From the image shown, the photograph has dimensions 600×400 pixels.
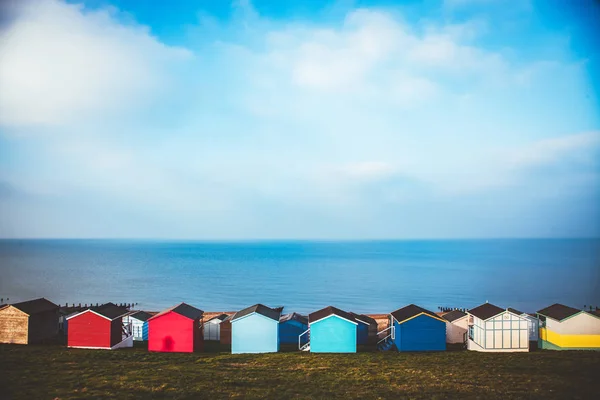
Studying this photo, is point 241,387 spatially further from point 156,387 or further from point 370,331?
point 370,331

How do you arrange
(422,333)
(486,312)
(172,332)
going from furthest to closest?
(486,312) < (422,333) < (172,332)

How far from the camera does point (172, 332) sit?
2803cm

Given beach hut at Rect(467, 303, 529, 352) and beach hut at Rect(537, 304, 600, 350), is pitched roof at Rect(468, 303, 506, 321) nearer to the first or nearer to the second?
beach hut at Rect(467, 303, 529, 352)

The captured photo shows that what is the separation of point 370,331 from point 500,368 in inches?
512

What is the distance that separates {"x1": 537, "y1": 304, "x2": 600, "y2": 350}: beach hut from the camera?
2805 cm

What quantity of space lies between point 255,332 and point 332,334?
18.1 ft

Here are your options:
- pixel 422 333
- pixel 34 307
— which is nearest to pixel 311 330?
pixel 422 333

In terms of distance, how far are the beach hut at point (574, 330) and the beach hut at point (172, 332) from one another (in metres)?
26.6

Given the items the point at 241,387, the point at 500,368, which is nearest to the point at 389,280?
the point at 500,368

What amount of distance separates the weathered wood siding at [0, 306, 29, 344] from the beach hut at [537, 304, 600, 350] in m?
39.1

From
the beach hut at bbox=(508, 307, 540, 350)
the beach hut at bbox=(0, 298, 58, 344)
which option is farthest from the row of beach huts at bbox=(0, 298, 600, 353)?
the beach hut at bbox=(508, 307, 540, 350)

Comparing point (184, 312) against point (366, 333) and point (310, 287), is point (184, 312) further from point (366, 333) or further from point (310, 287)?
point (310, 287)

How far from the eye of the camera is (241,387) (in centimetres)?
1947

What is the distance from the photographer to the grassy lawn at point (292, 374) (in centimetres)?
1867
